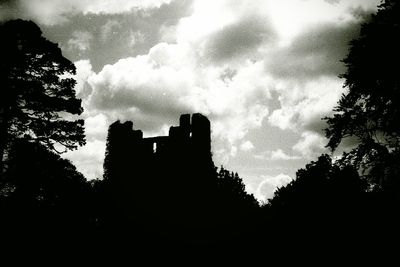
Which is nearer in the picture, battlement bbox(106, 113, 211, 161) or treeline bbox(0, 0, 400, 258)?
treeline bbox(0, 0, 400, 258)

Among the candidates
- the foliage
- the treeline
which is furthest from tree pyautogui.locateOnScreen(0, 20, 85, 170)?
the foliage

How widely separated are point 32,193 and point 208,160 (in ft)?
27.8

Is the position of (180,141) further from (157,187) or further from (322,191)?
(322,191)

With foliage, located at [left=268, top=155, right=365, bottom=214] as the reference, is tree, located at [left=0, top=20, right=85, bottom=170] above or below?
above

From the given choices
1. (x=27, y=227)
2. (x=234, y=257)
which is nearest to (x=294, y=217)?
(x=234, y=257)

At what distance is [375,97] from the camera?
14.8m

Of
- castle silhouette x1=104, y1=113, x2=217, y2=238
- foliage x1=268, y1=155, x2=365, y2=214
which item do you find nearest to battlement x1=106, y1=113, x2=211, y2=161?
castle silhouette x1=104, y1=113, x2=217, y2=238

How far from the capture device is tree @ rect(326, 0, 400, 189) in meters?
13.8

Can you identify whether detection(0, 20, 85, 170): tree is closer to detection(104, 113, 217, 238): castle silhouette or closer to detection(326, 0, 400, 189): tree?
detection(104, 113, 217, 238): castle silhouette

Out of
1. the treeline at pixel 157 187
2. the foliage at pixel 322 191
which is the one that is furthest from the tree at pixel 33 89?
the foliage at pixel 322 191

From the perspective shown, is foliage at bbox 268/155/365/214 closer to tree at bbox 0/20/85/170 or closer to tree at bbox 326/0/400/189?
tree at bbox 326/0/400/189

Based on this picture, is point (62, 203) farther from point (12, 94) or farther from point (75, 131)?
point (12, 94)

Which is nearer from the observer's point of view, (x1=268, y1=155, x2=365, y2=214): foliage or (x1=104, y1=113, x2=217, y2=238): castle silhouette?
(x1=104, y1=113, x2=217, y2=238): castle silhouette

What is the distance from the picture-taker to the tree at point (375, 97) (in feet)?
45.4
